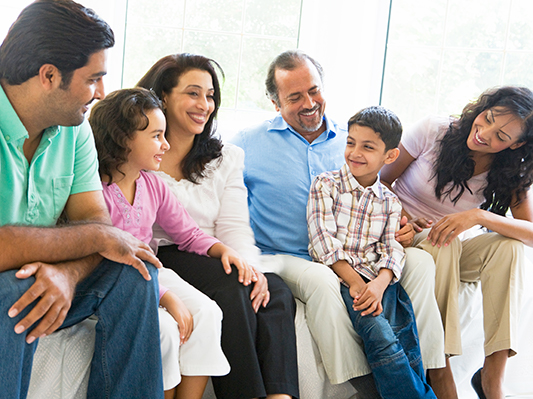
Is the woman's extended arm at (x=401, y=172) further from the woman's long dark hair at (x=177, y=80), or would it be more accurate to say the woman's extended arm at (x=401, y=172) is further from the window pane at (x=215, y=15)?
the window pane at (x=215, y=15)

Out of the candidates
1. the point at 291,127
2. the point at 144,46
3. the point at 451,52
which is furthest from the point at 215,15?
the point at 451,52

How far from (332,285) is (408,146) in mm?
766

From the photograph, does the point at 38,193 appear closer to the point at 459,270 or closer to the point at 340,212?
the point at 340,212

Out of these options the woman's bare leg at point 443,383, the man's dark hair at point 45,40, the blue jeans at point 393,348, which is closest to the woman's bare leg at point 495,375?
the woman's bare leg at point 443,383

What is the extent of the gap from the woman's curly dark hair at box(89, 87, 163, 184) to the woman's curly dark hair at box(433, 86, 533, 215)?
1.17 metres

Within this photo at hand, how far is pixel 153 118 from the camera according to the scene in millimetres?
1642

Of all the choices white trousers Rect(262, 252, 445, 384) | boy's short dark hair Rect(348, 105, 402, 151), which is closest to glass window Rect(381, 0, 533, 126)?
boy's short dark hair Rect(348, 105, 402, 151)

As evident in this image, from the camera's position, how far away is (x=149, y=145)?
1.62m

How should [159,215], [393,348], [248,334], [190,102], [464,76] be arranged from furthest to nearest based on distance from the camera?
1. [464,76]
2. [190,102]
3. [159,215]
4. [393,348]
5. [248,334]

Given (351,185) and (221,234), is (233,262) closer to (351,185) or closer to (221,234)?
(221,234)

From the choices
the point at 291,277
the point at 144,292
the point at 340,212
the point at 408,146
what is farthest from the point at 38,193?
the point at 408,146

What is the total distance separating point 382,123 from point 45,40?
1.15 metres

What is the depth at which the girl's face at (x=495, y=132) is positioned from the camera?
1922 mm

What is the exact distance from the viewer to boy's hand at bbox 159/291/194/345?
142cm
